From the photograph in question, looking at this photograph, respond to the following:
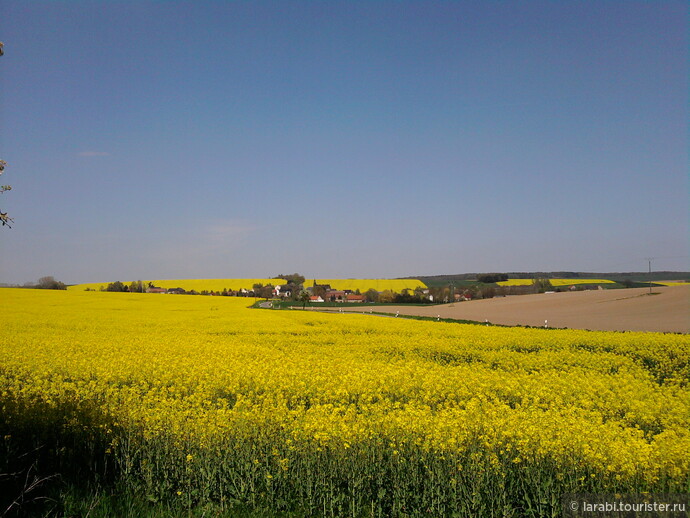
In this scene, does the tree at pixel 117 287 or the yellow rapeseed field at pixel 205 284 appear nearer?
the tree at pixel 117 287

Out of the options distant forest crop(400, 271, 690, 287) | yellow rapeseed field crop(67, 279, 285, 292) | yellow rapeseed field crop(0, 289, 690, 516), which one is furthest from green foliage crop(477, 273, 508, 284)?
yellow rapeseed field crop(0, 289, 690, 516)

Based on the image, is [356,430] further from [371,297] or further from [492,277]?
[492,277]

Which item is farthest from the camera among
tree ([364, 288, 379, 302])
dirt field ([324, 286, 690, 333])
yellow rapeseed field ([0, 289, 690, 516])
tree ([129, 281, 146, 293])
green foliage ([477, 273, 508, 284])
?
green foliage ([477, 273, 508, 284])

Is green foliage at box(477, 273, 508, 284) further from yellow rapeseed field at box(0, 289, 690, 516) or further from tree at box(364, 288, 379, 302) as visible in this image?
yellow rapeseed field at box(0, 289, 690, 516)

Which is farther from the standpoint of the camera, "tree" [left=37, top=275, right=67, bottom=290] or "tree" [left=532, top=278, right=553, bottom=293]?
"tree" [left=532, top=278, right=553, bottom=293]

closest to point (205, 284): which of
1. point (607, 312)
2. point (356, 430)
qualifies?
point (607, 312)

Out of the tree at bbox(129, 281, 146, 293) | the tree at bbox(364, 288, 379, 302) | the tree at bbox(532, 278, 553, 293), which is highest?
the tree at bbox(129, 281, 146, 293)

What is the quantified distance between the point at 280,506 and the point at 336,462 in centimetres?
87

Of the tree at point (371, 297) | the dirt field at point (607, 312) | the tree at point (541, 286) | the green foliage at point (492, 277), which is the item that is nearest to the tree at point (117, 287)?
the tree at point (371, 297)

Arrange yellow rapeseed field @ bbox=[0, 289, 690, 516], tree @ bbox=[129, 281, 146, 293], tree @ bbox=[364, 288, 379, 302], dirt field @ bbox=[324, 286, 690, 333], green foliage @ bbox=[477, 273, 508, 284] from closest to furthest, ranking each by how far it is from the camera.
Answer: yellow rapeseed field @ bbox=[0, 289, 690, 516]
dirt field @ bbox=[324, 286, 690, 333]
tree @ bbox=[129, 281, 146, 293]
tree @ bbox=[364, 288, 379, 302]
green foliage @ bbox=[477, 273, 508, 284]

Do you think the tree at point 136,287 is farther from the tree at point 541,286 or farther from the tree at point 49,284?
the tree at point 541,286

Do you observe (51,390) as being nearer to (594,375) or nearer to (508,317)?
(594,375)

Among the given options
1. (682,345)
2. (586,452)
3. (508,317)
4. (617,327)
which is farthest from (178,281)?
(586,452)

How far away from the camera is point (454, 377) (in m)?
11.6
